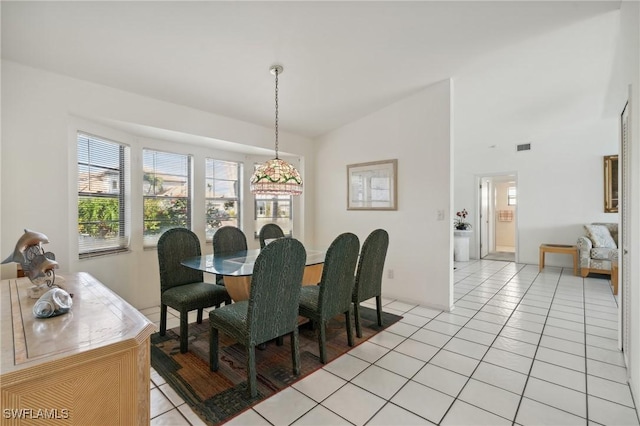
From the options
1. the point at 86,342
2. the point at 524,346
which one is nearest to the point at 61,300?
the point at 86,342

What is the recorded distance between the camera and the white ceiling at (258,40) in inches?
80.3

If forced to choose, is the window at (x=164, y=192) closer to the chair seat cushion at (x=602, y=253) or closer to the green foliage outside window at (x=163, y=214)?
the green foliage outside window at (x=163, y=214)

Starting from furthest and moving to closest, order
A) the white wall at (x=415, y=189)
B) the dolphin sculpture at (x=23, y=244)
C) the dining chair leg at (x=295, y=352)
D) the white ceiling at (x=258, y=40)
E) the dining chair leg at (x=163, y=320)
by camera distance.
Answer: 1. the white wall at (x=415, y=189)
2. the dining chair leg at (x=163, y=320)
3. the dining chair leg at (x=295, y=352)
4. the white ceiling at (x=258, y=40)
5. the dolphin sculpture at (x=23, y=244)

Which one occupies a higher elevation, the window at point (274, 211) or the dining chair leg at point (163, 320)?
the window at point (274, 211)

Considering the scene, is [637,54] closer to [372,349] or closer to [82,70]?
[372,349]

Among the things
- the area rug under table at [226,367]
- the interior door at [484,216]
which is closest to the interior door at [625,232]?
the area rug under table at [226,367]

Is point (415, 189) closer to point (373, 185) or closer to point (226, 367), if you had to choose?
point (373, 185)

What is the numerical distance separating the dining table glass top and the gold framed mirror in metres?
5.67

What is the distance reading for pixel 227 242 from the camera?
11.7 feet

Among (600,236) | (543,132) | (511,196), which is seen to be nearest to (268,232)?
(600,236)

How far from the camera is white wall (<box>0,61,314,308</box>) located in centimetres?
234

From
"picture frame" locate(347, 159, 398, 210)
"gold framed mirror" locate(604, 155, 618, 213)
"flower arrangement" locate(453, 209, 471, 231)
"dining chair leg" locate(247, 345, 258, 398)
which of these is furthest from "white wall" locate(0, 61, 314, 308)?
"gold framed mirror" locate(604, 155, 618, 213)

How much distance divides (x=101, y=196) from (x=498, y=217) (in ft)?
32.2

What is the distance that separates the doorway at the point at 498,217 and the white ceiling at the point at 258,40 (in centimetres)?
475
